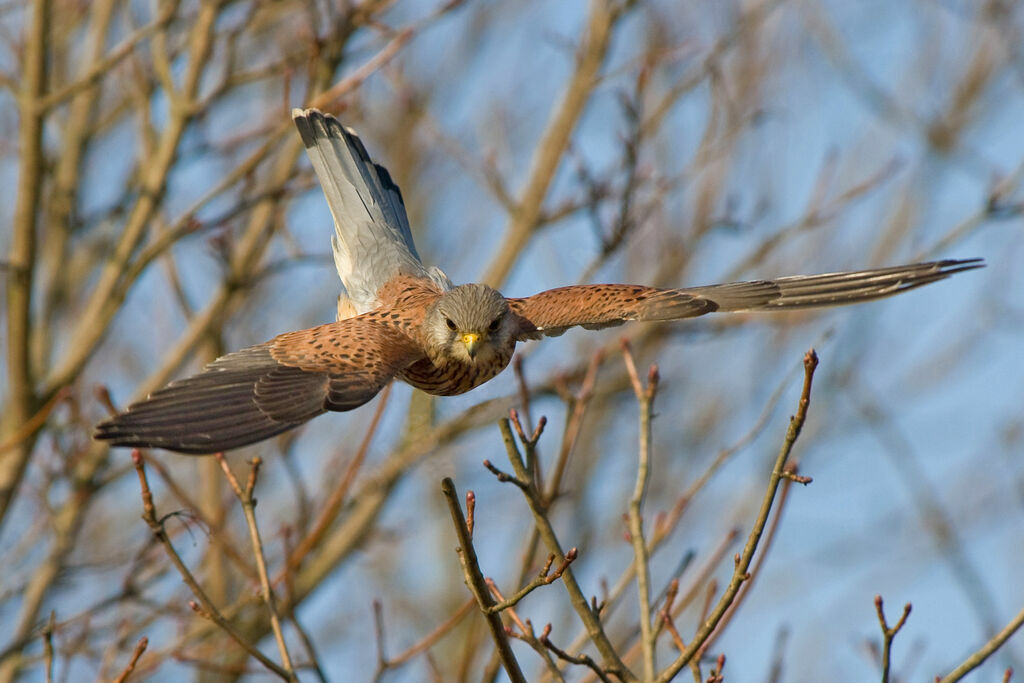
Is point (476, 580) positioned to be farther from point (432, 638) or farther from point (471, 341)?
point (471, 341)

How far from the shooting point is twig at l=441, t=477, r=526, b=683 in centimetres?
230

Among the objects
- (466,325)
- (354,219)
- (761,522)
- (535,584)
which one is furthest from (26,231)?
(761,522)

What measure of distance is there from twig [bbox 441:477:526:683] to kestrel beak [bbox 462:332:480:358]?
1.72m

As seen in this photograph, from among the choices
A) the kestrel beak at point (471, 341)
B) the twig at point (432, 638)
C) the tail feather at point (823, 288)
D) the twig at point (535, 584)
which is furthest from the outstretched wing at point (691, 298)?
the twig at point (535, 584)

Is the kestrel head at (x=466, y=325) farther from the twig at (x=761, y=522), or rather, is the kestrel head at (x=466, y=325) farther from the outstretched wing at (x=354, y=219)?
the twig at (x=761, y=522)

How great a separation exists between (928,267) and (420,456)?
2.31 meters

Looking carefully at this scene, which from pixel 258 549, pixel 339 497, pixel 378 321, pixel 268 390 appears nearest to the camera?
pixel 258 549

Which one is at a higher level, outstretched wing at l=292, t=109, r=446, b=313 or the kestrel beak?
outstretched wing at l=292, t=109, r=446, b=313

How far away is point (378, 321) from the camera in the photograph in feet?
14.0

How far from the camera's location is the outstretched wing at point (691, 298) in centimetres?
398

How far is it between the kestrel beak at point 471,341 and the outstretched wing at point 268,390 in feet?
0.59

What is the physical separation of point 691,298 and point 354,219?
4.97 ft

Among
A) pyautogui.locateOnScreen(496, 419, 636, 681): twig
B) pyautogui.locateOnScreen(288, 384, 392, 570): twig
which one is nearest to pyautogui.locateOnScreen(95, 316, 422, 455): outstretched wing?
pyautogui.locateOnScreen(288, 384, 392, 570): twig

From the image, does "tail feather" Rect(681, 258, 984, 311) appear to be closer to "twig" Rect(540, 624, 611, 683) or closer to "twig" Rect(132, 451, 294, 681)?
"twig" Rect(540, 624, 611, 683)
